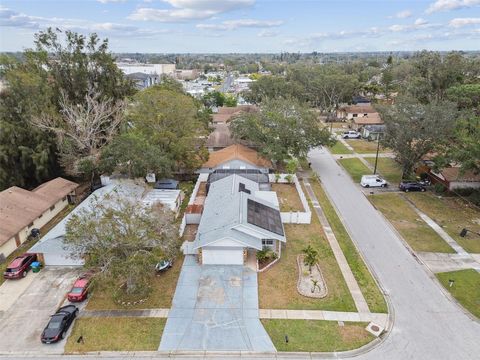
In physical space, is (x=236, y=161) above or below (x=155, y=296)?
above

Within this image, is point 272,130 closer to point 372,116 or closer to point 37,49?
point 37,49

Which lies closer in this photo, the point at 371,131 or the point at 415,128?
the point at 415,128

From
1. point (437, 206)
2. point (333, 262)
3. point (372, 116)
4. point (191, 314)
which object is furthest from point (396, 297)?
point (372, 116)

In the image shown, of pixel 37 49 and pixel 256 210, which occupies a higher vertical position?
pixel 37 49

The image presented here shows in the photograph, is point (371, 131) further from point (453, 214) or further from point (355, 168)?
point (453, 214)

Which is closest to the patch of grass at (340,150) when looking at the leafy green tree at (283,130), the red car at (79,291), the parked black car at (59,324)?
the leafy green tree at (283,130)

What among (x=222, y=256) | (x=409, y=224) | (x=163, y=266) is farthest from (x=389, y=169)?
(x=163, y=266)

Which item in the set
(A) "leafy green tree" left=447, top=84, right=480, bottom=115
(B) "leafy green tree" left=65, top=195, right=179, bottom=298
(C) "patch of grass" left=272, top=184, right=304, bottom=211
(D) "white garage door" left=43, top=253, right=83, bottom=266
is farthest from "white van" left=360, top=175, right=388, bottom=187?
(D) "white garage door" left=43, top=253, right=83, bottom=266
